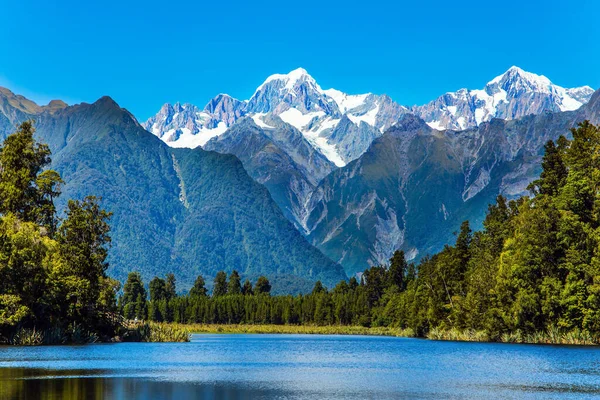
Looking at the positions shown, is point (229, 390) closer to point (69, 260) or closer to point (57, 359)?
point (57, 359)

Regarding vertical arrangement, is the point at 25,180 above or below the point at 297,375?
above

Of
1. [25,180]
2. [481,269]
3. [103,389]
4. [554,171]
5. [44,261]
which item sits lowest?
[103,389]

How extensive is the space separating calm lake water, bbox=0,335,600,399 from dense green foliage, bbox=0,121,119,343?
271 inches

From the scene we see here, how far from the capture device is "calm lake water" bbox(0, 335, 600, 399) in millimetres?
58188

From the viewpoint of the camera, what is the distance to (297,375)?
75.5m

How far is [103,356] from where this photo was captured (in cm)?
9600

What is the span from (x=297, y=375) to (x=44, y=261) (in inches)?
2050

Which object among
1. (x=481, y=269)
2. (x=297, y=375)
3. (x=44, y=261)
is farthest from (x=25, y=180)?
(x=481, y=269)

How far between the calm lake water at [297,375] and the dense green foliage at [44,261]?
6.88 metres

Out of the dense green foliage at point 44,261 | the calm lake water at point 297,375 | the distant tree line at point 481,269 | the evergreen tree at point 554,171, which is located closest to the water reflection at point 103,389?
the calm lake water at point 297,375

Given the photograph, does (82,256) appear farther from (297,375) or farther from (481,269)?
(481,269)

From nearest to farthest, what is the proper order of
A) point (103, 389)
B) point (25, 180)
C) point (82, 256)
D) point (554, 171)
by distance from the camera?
point (103, 389) → point (82, 256) → point (25, 180) → point (554, 171)

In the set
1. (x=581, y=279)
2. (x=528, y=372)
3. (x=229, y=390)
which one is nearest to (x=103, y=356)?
(x=229, y=390)

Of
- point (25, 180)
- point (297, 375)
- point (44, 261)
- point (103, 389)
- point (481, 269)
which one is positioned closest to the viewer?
point (103, 389)
